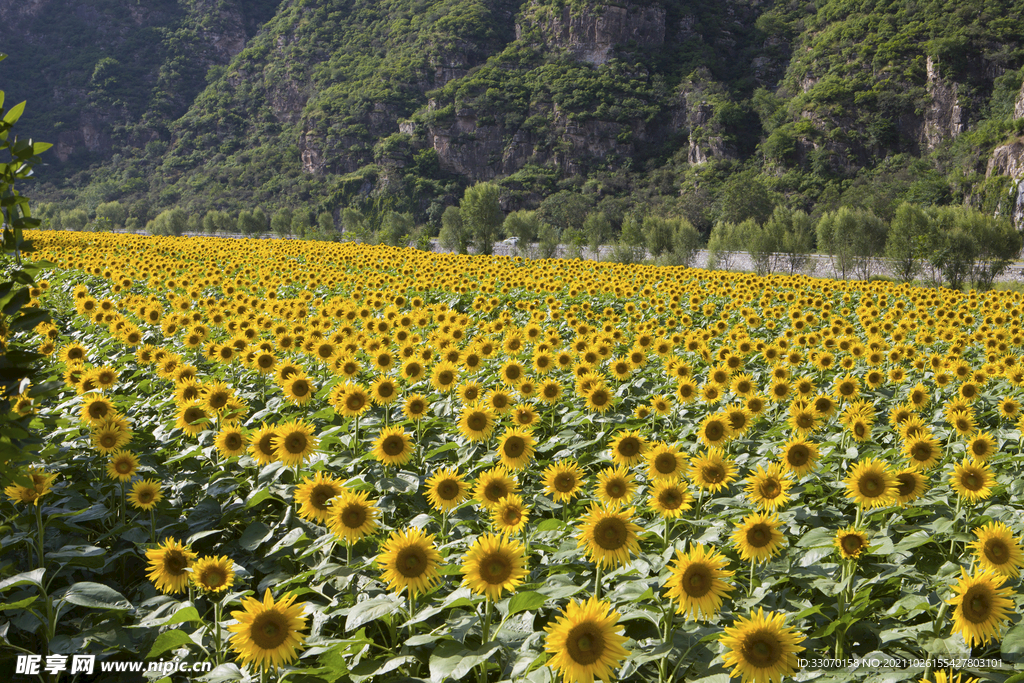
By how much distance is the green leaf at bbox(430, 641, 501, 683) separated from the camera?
2830mm

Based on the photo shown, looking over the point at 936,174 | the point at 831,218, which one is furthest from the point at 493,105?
the point at 831,218

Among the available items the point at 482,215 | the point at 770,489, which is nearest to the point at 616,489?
the point at 770,489

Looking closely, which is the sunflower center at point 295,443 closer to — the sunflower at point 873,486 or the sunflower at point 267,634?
the sunflower at point 267,634

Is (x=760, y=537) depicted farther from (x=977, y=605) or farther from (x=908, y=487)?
(x=908, y=487)

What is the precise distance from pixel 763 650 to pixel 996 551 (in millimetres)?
1886

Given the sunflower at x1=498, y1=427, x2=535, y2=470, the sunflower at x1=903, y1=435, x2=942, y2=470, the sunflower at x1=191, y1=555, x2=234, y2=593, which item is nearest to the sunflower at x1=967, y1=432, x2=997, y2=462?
the sunflower at x1=903, y1=435, x2=942, y2=470

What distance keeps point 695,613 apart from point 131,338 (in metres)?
8.92

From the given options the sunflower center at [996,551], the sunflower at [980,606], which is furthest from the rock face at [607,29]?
the sunflower at [980,606]

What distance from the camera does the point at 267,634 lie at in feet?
8.71

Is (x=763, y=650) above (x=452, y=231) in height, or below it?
below

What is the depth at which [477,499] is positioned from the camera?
13.4 ft

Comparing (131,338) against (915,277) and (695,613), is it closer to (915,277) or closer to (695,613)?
(695,613)

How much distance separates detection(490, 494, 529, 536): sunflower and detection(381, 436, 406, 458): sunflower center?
139cm

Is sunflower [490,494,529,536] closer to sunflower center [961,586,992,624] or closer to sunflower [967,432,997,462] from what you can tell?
sunflower center [961,586,992,624]
